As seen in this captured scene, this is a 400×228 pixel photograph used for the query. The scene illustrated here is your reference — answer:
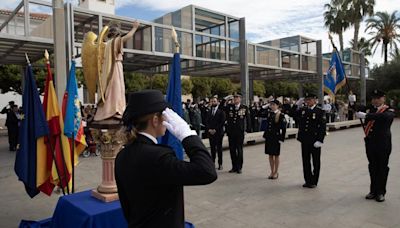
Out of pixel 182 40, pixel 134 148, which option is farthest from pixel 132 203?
pixel 182 40

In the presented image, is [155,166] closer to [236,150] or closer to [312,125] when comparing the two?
[312,125]

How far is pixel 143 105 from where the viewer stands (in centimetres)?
188

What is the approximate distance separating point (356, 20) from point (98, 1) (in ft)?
99.9

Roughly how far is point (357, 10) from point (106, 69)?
118 ft

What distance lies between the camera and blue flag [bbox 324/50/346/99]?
6004 millimetres

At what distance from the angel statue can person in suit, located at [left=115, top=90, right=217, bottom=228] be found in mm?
1749

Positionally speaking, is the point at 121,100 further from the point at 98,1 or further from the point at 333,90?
the point at 98,1

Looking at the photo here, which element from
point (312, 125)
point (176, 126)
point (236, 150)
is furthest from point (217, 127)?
point (176, 126)

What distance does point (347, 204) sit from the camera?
16.6ft

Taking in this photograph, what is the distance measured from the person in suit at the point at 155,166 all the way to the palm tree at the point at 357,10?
1462 inches

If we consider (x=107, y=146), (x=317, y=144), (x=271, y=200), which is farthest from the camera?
(x=317, y=144)

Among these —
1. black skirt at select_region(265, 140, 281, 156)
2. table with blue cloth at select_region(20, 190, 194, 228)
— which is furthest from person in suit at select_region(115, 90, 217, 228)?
black skirt at select_region(265, 140, 281, 156)

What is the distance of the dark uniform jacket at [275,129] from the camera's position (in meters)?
6.77

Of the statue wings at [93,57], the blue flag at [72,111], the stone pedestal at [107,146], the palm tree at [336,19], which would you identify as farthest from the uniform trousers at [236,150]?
the palm tree at [336,19]
